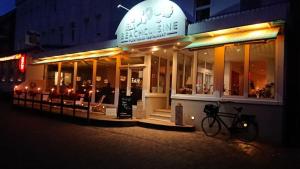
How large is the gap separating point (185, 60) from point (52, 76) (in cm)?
1181

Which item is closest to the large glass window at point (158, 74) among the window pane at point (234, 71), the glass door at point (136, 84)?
the glass door at point (136, 84)

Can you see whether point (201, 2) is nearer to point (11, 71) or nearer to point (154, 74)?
point (154, 74)

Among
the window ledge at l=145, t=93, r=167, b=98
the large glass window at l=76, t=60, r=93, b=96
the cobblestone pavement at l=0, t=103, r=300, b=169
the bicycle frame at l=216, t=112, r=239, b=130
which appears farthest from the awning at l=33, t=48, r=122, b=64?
the bicycle frame at l=216, t=112, r=239, b=130

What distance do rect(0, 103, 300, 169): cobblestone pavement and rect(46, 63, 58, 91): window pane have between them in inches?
387

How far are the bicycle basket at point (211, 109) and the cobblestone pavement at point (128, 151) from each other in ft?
3.23

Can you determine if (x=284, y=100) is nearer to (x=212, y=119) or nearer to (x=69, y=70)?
(x=212, y=119)

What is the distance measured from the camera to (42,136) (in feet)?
29.9

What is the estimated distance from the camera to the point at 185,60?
12953 mm

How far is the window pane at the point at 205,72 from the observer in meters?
11.3

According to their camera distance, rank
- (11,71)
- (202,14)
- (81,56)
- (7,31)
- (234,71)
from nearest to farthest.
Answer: (234,71) < (202,14) < (81,56) < (11,71) < (7,31)

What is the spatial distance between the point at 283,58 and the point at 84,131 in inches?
308

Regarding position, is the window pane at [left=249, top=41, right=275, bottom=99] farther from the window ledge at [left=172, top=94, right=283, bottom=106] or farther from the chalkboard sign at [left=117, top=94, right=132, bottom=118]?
the chalkboard sign at [left=117, top=94, right=132, bottom=118]

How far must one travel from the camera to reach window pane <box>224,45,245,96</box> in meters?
10.4

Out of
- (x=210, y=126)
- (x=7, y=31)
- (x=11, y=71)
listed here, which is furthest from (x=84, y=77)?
(x=7, y=31)
